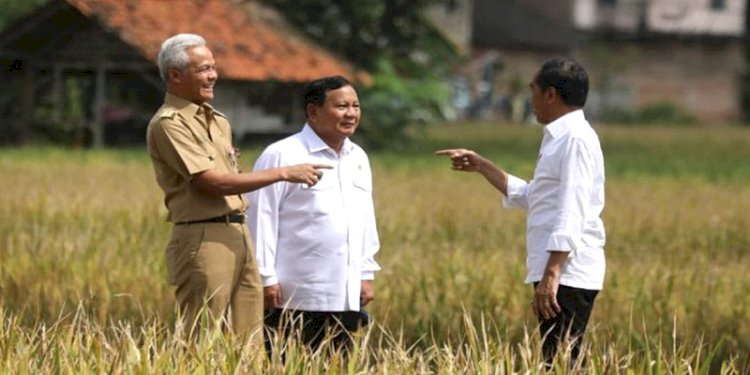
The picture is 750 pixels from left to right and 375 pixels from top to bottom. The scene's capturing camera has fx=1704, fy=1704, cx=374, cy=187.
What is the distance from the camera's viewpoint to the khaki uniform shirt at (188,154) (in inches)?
238

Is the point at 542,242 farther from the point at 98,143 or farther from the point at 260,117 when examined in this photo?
the point at 260,117

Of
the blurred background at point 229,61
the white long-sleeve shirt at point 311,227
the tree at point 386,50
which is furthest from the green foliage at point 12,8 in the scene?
the white long-sleeve shirt at point 311,227

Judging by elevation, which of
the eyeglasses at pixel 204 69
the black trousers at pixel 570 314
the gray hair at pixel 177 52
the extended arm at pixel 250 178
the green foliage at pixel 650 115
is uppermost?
the gray hair at pixel 177 52

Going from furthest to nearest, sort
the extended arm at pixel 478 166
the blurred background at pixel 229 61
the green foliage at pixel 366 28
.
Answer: the green foliage at pixel 366 28, the blurred background at pixel 229 61, the extended arm at pixel 478 166

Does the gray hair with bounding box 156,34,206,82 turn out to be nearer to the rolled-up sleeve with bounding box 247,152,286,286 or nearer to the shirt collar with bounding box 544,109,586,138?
the rolled-up sleeve with bounding box 247,152,286,286

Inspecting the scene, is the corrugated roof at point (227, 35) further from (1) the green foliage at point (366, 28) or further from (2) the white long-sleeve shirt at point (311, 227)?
(2) the white long-sleeve shirt at point (311, 227)

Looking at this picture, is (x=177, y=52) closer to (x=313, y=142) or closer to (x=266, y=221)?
(x=313, y=142)

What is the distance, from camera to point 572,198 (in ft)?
19.7

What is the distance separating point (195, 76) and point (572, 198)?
1402 millimetres

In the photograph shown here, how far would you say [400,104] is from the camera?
109ft

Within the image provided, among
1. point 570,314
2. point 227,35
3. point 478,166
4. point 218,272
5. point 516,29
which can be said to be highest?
point 516,29

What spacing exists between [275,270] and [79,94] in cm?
2733

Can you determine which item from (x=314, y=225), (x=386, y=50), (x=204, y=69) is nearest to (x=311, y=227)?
(x=314, y=225)

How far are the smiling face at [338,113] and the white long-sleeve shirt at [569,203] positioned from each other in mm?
702
